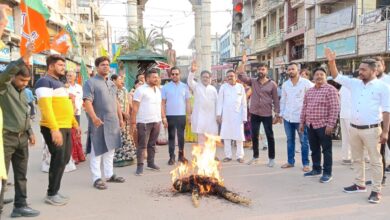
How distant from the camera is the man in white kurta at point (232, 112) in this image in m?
7.38

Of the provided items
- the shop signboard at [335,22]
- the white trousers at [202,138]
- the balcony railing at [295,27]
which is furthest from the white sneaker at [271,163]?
the balcony railing at [295,27]

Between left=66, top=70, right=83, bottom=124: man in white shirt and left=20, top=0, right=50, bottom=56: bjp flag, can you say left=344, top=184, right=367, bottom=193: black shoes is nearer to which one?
left=66, top=70, right=83, bottom=124: man in white shirt

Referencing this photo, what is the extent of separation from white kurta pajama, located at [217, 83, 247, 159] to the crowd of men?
0.8 inches

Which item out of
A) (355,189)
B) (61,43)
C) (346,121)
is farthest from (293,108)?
(61,43)

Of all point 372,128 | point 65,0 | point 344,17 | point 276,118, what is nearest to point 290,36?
point 344,17

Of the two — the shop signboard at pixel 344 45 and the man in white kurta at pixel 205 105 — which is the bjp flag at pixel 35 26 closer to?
the man in white kurta at pixel 205 105

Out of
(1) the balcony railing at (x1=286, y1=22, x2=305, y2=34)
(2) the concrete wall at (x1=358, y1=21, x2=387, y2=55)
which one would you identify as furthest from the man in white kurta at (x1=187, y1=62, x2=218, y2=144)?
(1) the balcony railing at (x1=286, y1=22, x2=305, y2=34)

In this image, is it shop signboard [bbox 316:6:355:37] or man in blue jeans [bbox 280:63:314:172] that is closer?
man in blue jeans [bbox 280:63:314:172]

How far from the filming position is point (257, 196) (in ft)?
16.5

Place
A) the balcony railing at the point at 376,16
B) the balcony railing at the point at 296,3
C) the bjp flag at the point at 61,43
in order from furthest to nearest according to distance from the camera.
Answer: the balcony railing at the point at 296,3
the balcony railing at the point at 376,16
the bjp flag at the point at 61,43

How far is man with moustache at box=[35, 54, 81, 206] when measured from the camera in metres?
4.43

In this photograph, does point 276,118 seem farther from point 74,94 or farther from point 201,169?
point 74,94

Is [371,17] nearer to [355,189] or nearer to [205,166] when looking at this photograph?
[355,189]

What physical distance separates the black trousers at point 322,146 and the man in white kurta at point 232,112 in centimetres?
164
